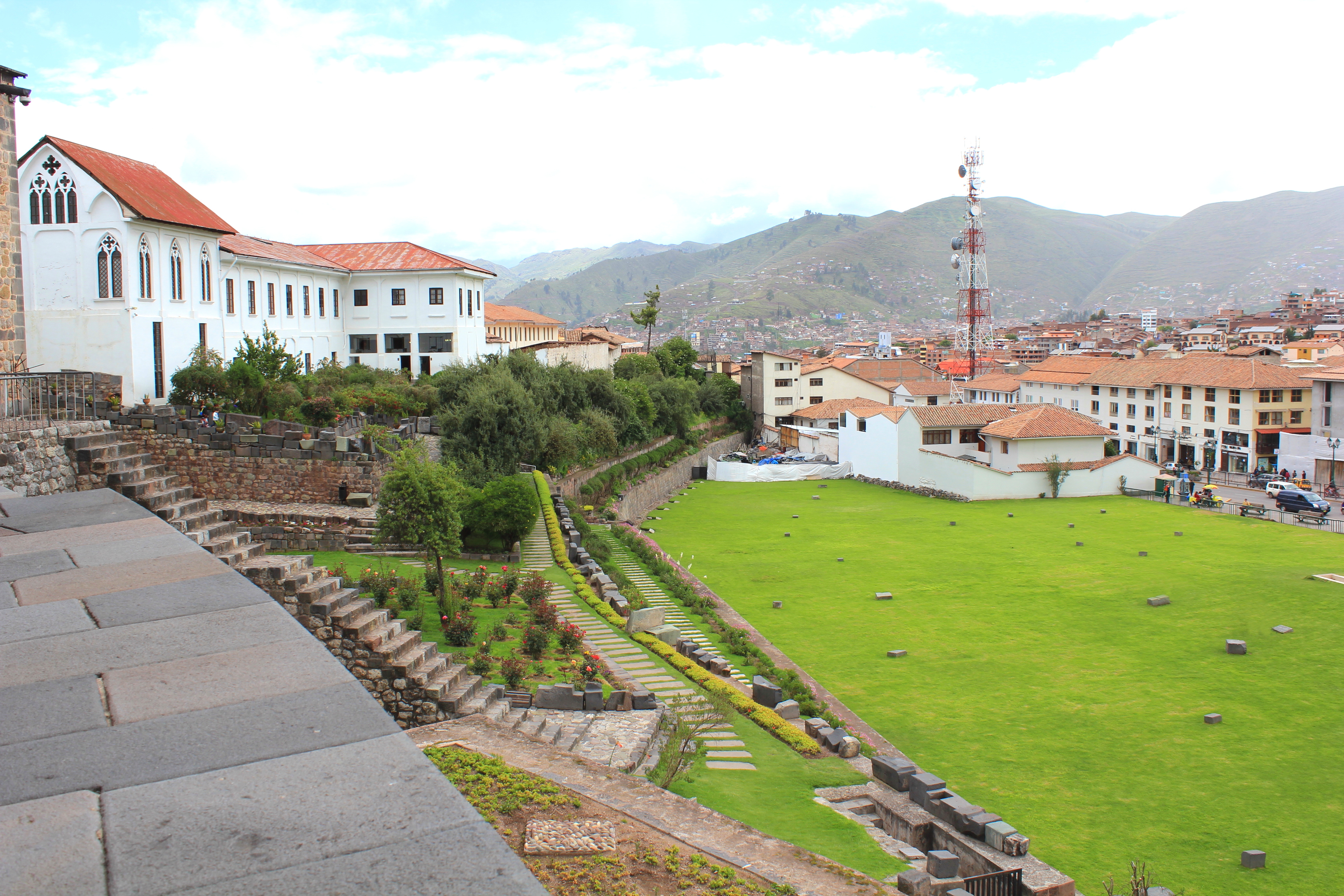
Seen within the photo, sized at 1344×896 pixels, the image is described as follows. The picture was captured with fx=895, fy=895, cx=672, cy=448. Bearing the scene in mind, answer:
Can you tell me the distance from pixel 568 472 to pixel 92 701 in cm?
3298

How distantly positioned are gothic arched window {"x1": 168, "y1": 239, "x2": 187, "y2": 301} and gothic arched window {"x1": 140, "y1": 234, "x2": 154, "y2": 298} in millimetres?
761

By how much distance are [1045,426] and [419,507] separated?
129 ft

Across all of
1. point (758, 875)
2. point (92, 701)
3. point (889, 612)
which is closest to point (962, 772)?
point (758, 875)

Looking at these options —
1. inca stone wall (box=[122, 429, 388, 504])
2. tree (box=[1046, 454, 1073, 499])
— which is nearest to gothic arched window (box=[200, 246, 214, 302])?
inca stone wall (box=[122, 429, 388, 504])

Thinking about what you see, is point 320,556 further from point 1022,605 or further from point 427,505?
point 1022,605

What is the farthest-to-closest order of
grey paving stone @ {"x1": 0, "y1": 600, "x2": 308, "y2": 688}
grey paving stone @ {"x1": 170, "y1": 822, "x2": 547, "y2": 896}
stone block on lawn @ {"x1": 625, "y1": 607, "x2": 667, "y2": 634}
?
stone block on lawn @ {"x1": 625, "y1": 607, "x2": 667, "y2": 634}, grey paving stone @ {"x1": 0, "y1": 600, "x2": 308, "y2": 688}, grey paving stone @ {"x1": 170, "y1": 822, "x2": 547, "y2": 896}

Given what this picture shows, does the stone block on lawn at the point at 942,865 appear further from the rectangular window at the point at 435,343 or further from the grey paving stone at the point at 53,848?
the rectangular window at the point at 435,343

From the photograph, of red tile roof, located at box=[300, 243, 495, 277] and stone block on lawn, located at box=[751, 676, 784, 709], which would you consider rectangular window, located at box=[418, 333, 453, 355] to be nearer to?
red tile roof, located at box=[300, 243, 495, 277]

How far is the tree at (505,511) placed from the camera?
985 inches

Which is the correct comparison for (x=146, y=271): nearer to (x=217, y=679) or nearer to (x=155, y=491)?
(x=155, y=491)

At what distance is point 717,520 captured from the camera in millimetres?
42688

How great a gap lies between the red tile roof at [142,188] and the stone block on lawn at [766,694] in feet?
75.5

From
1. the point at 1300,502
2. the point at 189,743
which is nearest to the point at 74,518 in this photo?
the point at 189,743

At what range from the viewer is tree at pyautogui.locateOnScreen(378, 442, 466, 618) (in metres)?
18.7
